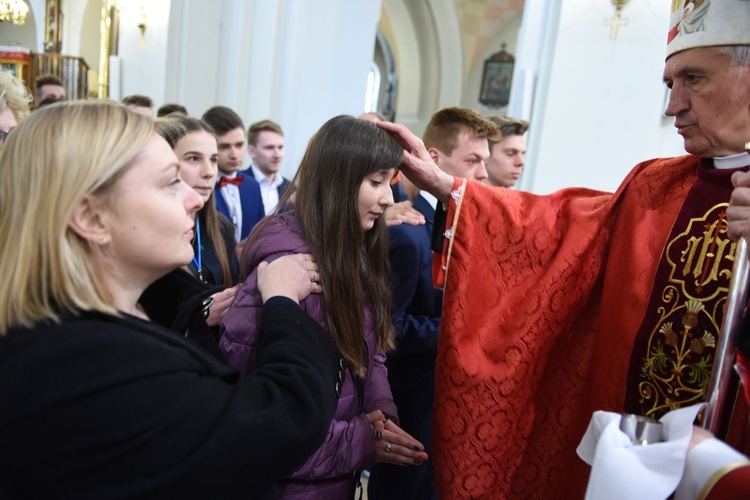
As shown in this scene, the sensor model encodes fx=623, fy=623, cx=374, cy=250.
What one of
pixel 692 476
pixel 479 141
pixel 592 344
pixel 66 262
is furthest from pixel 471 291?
pixel 479 141

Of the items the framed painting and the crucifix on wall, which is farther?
the framed painting

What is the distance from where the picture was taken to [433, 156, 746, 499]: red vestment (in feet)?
6.28

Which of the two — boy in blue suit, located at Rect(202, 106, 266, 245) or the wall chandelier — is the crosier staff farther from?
the wall chandelier

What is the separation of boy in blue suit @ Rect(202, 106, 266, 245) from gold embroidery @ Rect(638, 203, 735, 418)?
10.2 ft

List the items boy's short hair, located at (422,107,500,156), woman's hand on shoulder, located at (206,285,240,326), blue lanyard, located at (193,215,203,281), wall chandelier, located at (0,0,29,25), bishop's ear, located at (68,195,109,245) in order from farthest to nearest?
1. wall chandelier, located at (0,0,29,25)
2. boy's short hair, located at (422,107,500,156)
3. blue lanyard, located at (193,215,203,281)
4. woman's hand on shoulder, located at (206,285,240,326)
5. bishop's ear, located at (68,195,109,245)

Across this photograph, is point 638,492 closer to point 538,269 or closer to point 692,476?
point 692,476

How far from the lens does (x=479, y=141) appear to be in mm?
3340

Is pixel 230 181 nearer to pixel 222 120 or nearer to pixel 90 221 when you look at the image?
pixel 222 120

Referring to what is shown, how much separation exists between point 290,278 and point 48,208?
2.12 ft

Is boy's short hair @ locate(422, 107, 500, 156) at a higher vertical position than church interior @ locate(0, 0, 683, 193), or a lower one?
lower

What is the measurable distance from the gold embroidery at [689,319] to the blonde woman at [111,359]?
1060mm

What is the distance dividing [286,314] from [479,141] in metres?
2.24

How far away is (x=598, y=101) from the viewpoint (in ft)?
19.2

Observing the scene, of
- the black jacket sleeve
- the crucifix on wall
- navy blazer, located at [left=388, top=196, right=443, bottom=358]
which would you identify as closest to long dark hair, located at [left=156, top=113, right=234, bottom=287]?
navy blazer, located at [left=388, top=196, right=443, bottom=358]
